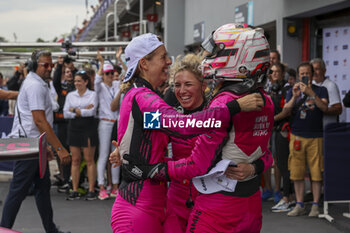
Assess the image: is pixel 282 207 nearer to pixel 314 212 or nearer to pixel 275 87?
pixel 314 212

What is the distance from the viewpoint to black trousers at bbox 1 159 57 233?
5297 mm

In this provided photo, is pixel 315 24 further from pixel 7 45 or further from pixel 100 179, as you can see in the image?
pixel 7 45

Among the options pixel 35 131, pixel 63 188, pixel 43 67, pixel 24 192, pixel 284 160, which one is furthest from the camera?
pixel 63 188

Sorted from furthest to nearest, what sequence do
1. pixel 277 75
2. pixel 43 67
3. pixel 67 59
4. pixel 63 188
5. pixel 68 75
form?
pixel 68 75 < pixel 67 59 < pixel 63 188 < pixel 277 75 < pixel 43 67

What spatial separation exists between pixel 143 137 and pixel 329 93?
16.0 ft

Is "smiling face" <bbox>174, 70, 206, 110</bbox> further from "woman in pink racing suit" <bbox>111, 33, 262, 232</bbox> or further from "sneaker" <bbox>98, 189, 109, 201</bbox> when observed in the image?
"sneaker" <bbox>98, 189, 109, 201</bbox>

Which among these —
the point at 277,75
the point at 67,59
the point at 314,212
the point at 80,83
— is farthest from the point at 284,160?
the point at 67,59

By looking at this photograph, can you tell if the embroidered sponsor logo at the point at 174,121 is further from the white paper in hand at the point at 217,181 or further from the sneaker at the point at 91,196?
the sneaker at the point at 91,196

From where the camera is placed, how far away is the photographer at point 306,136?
6773 millimetres

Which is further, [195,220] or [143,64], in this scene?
[143,64]

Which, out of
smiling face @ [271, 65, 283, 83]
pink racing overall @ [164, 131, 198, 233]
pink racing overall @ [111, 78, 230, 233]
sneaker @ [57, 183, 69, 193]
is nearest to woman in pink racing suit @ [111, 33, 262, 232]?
pink racing overall @ [111, 78, 230, 233]

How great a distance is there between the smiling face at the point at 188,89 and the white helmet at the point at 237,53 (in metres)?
0.84

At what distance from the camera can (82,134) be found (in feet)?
27.5

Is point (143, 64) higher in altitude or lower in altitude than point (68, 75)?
lower
